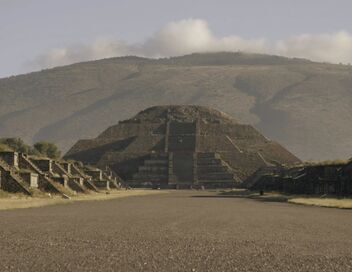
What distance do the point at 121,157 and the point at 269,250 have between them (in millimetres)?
131372

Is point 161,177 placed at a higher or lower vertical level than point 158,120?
lower

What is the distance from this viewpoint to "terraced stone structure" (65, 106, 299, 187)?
5487 inches

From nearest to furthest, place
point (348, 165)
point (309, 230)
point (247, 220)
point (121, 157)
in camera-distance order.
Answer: point (309, 230), point (247, 220), point (348, 165), point (121, 157)

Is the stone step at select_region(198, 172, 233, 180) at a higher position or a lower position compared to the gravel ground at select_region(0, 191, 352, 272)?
lower

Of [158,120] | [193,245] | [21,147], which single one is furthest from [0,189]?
[158,120]

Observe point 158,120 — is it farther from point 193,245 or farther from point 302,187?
point 193,245

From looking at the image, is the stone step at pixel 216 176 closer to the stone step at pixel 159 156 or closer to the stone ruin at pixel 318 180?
the stone step at pixel 159 156

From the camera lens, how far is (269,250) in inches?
833

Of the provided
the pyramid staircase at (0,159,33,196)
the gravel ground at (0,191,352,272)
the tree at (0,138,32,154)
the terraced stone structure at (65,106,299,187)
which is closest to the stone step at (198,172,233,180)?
the terraced stone structure at (65,106,299,187)

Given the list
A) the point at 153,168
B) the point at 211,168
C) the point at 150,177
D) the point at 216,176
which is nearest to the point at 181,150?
the point at 153,168

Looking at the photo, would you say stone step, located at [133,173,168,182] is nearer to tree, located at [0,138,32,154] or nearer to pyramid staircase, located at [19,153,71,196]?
tree, located at [0,138,32,154]

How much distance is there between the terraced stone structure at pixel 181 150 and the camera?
139 m

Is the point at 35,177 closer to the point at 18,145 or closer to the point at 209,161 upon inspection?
the point at 18,145

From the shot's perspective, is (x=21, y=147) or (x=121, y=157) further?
(x=121, y=157)
